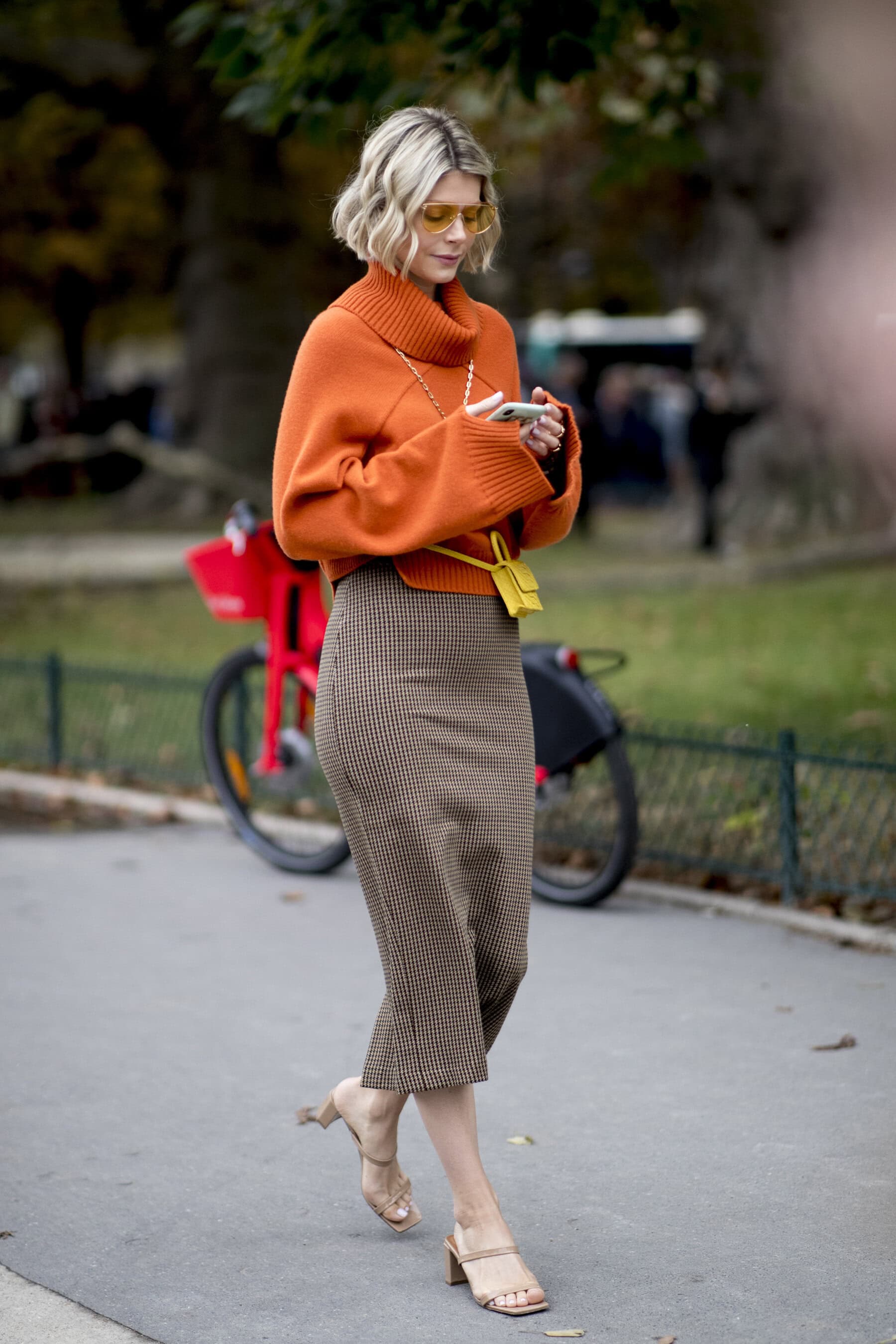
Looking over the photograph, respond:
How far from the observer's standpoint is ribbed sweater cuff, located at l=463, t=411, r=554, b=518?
10.9 feet

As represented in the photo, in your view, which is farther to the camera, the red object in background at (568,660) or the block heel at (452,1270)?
the red object in background at (568,660)

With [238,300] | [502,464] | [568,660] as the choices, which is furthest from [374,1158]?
[238,300]

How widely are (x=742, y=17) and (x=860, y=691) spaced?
3361mm

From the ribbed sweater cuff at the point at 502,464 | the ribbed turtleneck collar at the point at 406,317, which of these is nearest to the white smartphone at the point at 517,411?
the ribbed sweater cuff at the point at 502,464

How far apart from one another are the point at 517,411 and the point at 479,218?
0.42 meters

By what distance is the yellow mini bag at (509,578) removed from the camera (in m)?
3.47

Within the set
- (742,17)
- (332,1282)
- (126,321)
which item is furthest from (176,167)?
(126,321)

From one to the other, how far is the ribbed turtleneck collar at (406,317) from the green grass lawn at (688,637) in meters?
4.48

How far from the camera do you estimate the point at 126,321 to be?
154 feet

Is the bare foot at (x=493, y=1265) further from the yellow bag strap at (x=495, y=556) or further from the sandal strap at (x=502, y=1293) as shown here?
the yellow bag strap at (x=495, y=556)

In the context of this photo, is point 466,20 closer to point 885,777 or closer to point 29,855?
point 885,777

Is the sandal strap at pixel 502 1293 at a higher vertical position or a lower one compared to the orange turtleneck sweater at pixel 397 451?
lower

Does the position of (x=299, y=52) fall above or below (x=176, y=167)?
above

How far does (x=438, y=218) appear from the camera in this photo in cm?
339
